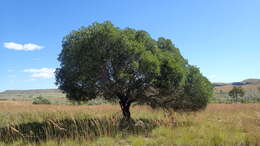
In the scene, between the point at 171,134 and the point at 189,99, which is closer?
the point at 171,134

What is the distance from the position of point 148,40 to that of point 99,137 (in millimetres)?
4694

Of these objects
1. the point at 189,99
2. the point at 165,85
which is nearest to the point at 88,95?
the point at 165,85

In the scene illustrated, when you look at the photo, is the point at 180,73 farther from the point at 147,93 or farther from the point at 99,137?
the point at 99,137

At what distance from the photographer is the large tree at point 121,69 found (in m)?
7.70

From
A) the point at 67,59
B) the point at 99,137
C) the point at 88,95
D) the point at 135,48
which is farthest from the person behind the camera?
the point at 88,95

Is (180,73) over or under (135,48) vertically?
under

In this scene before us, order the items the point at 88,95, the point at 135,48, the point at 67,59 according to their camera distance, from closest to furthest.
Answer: the point at 135,48, the point at 67,59, the point at 88,95

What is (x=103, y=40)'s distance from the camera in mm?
7898

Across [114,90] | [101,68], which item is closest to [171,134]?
[114,90]

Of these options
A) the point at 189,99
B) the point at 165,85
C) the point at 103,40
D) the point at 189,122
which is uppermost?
the point at 103,40

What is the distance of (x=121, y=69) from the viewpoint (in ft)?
26.1

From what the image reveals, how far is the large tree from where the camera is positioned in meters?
7.70

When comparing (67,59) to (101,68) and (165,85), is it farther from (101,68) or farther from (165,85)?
(165,85)

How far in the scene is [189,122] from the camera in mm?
9000
